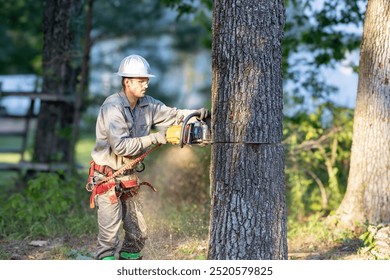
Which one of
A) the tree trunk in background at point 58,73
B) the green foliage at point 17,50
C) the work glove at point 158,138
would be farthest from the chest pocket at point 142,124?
the green foliage at point 17,50

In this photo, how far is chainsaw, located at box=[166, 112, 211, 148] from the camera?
618 cm

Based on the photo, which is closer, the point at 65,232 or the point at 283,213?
the point at 283,213

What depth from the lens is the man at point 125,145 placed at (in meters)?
6.31

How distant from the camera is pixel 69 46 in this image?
11.1 metres

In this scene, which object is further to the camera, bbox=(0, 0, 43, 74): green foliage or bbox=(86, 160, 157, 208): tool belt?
bbox=(0, 0, 43, 74): green foliage

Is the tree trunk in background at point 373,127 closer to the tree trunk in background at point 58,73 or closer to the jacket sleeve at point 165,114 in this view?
the jacket sleeve at point 165,114

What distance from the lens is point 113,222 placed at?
6.48 m

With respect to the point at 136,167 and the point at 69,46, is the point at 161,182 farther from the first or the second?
the point at 136,167

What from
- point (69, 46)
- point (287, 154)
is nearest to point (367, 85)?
point (287, 154)

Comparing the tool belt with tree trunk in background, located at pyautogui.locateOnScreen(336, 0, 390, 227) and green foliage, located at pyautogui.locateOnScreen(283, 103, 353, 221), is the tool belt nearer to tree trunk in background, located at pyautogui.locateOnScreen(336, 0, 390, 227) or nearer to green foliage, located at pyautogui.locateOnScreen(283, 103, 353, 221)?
tree trunk in background, located at pyautogui.locateOnScreen(336, 0, 390, 227)

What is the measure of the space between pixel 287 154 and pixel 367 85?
215cm

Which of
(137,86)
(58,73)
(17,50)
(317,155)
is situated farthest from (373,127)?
(17,50)

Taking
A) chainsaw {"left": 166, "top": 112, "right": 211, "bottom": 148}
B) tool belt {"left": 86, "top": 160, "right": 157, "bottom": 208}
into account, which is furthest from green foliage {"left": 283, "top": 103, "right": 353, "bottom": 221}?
chainsaw {"left": 166, "top": 112, "right": 211, "bottom": 148}

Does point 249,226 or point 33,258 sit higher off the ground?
point 249,226
